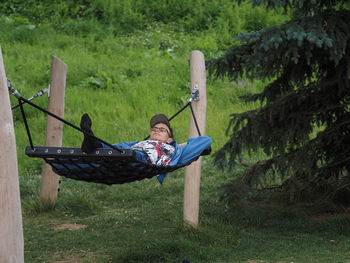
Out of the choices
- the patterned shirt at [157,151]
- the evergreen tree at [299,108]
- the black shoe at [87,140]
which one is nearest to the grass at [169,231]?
the evergreen tree at [299,108]

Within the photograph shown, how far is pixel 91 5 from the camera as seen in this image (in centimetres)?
1859

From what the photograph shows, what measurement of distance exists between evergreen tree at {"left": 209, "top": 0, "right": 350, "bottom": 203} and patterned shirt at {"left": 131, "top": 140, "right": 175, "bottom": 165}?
4.00 feet

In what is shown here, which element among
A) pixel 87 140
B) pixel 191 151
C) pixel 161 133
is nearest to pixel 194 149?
pixel 191 151

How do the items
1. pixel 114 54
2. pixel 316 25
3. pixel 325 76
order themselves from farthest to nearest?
pixel 114 54 → pixel 325 76 → pixel 316 25

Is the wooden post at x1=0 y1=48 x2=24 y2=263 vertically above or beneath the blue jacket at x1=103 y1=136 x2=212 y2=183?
beneath

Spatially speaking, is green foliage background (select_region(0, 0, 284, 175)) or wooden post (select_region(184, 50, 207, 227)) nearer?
wooden post (select_region(184, 50, 207, 227))

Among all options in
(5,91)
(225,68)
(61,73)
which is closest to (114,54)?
(61,73)

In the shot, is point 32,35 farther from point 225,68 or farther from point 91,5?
point 225,68

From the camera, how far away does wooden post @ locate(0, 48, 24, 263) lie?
14.5ft

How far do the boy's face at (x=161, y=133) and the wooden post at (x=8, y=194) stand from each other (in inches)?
85.7

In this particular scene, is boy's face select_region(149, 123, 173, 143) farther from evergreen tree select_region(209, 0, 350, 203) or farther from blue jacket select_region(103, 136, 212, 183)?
evergreen tree select_region(209, 0, 350, 203)

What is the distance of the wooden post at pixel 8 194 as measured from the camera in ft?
14.5

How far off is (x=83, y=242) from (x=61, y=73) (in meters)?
2.00

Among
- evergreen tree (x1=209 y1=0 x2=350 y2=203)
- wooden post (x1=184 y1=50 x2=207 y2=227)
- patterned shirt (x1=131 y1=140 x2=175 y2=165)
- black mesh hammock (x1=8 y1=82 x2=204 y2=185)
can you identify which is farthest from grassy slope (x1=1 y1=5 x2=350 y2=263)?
black mesh hammock (x1=8 y1=82 x2=204 y2=185)
